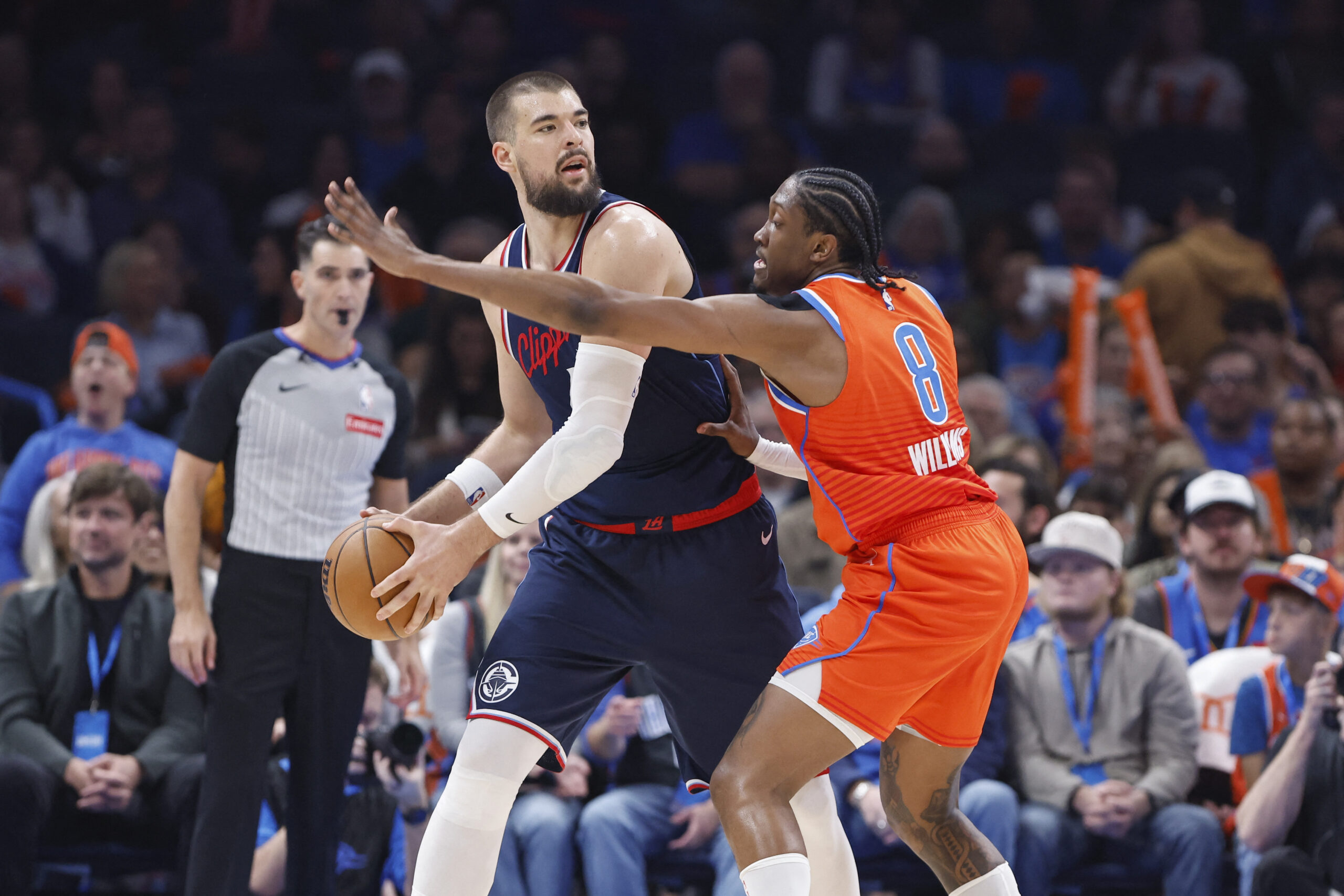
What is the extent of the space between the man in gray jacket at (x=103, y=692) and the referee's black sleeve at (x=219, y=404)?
880mm

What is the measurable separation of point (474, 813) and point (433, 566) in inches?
25.1

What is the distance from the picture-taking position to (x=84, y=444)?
7.23m

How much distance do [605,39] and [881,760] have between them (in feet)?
26.2

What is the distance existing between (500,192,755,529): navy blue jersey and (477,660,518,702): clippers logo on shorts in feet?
1.52

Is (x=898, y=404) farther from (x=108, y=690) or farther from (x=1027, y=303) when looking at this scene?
(x=1027, y=303)

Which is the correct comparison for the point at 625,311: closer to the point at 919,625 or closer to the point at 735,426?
the point at 735,426

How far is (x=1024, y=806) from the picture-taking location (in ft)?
19.1

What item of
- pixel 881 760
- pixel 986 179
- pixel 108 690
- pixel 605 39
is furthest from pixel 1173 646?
pixel 605 39

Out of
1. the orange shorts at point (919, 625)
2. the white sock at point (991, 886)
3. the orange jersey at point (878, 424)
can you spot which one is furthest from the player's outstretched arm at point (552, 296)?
the white sock at point (991, 886)

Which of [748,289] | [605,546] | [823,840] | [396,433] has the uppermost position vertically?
[748,289]

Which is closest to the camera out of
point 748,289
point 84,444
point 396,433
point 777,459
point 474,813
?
point 474,813

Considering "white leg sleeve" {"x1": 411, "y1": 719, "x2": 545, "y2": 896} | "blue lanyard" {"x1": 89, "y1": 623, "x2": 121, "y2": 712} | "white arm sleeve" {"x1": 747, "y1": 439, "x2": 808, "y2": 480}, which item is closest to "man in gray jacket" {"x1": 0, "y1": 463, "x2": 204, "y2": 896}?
"blue lanyard" {"x1": 89, "y1": 623, "x2": 121, "y2": 712}

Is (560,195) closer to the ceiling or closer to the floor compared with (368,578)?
closer to the ceiling

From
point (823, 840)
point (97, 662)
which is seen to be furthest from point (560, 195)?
point (97, 662)
